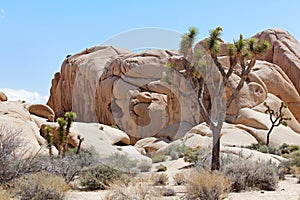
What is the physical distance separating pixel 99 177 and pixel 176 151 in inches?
534

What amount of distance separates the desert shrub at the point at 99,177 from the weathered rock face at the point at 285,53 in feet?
107

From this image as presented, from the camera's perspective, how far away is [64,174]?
12.1m

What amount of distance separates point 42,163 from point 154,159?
13.2 meters

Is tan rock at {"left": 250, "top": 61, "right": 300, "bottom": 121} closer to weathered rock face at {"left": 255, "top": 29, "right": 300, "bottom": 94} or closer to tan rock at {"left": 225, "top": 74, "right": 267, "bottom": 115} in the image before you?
tan rock at {"left": 225, "top": 74, "right": 267, "bottom": 115}

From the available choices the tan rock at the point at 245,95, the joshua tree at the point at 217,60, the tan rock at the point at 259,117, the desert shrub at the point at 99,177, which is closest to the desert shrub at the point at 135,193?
the desert shrub at the point at 99,177

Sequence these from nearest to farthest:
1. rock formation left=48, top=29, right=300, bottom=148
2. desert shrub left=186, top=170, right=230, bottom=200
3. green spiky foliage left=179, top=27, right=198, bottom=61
Answer: desert shrub left=186, top=170, right=230, bottom=200, green spiky foliage left=179, top=27, right=198, bottom=61, rock formation left=48, top=29, right=300, bottom=148

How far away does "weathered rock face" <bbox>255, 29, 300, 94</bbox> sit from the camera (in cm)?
4110

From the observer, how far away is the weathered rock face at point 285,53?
135ft

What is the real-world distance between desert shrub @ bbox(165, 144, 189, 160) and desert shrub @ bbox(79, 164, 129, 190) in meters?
11.3

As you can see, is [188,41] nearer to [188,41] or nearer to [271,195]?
[188,41]

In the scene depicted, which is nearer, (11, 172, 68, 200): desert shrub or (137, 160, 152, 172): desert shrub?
(11, 172, 68, 200): desert shrub

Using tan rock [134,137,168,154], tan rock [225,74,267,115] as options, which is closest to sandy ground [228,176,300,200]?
tan rock [134,137,168,154]

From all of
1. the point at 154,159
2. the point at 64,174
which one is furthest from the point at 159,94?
the point at 64,174

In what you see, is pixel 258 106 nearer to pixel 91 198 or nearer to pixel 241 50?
pixel 241 50
